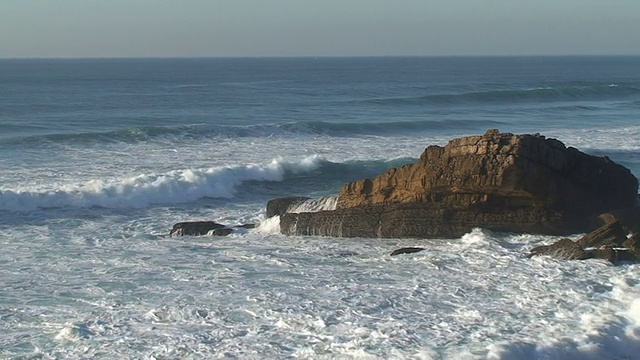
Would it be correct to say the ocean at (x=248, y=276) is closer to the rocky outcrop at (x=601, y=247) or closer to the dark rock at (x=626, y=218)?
the rocky outcrop at (x=601, y=247)

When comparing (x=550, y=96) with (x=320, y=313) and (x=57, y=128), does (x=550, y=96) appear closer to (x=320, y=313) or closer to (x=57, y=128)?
(x=57, y=128)

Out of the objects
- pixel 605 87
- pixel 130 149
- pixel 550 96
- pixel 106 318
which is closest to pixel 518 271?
pixel 106 318

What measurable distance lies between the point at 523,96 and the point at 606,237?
5153cm

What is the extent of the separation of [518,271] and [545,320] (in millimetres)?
2799

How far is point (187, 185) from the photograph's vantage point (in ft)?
85.0

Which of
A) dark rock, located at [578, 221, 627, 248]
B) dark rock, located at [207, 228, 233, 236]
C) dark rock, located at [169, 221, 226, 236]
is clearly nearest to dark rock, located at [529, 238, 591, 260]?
dark rock, located at [578, 221, 627, 248]

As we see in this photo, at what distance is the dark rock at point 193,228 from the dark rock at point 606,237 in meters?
8.06

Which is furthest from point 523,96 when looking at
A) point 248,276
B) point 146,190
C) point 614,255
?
point 248,276

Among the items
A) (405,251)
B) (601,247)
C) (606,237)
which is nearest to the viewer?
(601,247)

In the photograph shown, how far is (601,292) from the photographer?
1408 cm

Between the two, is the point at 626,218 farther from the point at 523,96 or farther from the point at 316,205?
the point at 523,96

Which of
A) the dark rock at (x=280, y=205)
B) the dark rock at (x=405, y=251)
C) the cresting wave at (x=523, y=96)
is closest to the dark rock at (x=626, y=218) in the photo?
the dark rock at (x=405, y=251)

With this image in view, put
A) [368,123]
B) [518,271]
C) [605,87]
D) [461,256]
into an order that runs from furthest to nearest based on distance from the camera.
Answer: [605,87] < [368,123] < [461,256] < [518,271]

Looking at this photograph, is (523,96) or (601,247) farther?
(523,96)
